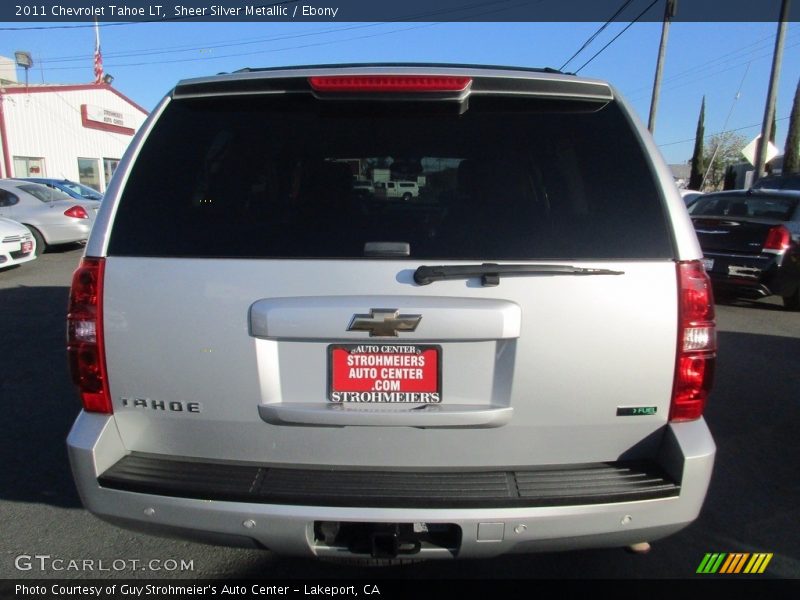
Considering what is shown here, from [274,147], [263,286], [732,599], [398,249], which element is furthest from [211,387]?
[732,599]

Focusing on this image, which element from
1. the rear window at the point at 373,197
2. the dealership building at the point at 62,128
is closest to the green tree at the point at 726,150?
the dealership building at the point at 62,128

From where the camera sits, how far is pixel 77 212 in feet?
41.9

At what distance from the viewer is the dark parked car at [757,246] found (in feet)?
26.7

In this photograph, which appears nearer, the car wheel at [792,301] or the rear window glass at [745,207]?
the car wheel at [792,301]

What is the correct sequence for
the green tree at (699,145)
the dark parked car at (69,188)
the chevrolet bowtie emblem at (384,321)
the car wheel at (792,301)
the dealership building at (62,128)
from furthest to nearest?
the green tree at (699,145) < the dealership building at (62,128) < the dark parked car at (69,188) < the car wheel at (792,301) < the chevrolet bowtie emblem at (384,321)

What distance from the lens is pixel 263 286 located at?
1981 millimetres

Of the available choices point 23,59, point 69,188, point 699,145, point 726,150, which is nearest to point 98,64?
point 23,59

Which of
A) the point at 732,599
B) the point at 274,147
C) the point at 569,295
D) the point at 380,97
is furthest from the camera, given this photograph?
the point at 732,599

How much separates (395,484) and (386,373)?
37 cm

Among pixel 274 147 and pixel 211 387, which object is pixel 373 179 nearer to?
pixel 274 147

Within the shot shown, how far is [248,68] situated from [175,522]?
1.88 m

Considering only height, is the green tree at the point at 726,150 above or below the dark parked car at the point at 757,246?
above

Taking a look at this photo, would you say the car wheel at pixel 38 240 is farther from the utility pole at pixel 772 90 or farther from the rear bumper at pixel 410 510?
the utility pole at pixel 772 90
